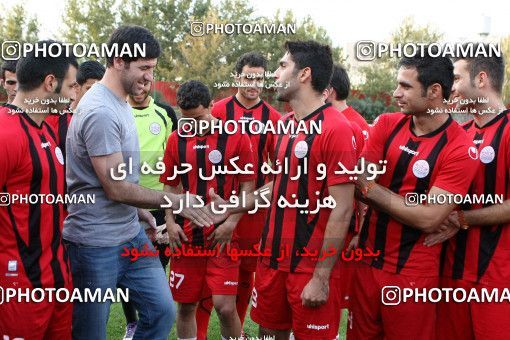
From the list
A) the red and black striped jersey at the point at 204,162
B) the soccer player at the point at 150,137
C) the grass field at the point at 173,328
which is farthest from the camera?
the grass field at the point at 173,328

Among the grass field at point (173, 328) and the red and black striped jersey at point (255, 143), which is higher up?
the red and black striped jersey at point (255, 143)

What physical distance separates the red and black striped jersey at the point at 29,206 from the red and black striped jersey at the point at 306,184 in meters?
1.28

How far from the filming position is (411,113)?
3.46 metres

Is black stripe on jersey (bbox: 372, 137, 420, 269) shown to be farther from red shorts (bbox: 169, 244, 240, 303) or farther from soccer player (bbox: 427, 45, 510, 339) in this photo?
red shorts (bbox: 169, 244, 240, 303)

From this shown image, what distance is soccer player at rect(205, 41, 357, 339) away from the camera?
11.1ft

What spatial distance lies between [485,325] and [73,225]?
8.22 ft

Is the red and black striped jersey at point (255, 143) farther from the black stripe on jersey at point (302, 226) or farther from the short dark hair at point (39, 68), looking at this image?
the short dark hair at point (39, 68)

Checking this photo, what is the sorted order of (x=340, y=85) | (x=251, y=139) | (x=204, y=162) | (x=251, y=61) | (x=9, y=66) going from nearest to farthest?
(x=204, y=162) → (x=251, y=139) → (x=340, y=85) → (x=9, y=66) → (x=251, y=61)

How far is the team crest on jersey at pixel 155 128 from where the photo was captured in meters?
5.30

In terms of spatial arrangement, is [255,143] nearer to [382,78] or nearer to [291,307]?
[291,307]

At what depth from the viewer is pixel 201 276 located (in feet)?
15.2

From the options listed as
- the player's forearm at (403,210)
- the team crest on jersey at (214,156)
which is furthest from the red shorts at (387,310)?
the team crest on jersey at (214,156)

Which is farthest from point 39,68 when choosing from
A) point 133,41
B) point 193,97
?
point 193,97

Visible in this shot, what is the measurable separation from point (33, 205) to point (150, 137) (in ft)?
7.02
